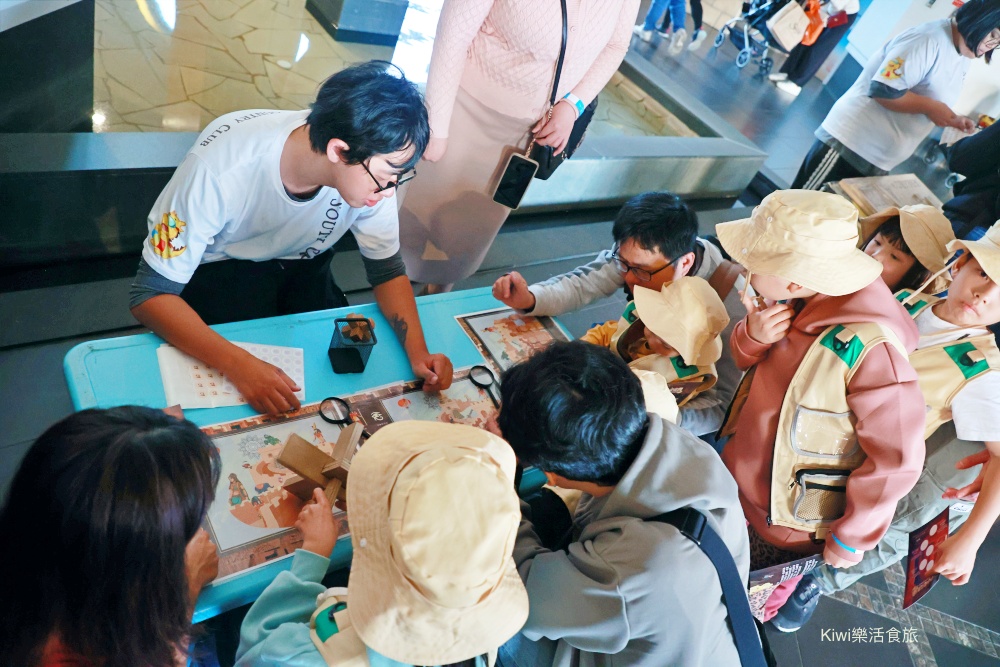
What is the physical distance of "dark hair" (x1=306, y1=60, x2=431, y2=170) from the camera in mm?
1427

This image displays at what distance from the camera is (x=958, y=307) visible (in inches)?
64.8

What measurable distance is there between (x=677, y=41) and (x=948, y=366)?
264 inches

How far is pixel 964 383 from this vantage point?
1.69m

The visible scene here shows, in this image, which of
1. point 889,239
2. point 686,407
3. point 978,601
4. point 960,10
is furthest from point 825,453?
point 960,10

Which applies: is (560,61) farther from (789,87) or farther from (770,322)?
(789,87)

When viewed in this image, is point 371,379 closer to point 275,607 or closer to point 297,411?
point 297,411

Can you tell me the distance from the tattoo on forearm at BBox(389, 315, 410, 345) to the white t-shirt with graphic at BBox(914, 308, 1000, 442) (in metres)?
1.50

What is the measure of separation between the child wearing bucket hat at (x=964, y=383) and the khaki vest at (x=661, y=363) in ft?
1.89

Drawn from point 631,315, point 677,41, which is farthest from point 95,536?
point 677,41

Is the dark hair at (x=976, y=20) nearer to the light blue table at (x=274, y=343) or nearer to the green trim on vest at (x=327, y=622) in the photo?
the light blue table at (x=274, y=343)

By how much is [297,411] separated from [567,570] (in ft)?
2.39

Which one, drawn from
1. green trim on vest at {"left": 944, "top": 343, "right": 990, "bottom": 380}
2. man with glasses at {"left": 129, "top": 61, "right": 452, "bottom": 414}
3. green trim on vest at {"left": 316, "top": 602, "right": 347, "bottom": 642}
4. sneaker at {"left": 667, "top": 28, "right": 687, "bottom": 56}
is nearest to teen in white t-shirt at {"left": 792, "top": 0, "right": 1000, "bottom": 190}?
green trim on vest at {"left": 944, "top": 343, "right": 990, "bottom": 380}

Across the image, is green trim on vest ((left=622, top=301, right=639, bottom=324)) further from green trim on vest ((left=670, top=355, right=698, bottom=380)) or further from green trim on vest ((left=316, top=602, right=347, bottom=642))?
green trim on vest ((left=316, top=602, right=347, bottom=642))

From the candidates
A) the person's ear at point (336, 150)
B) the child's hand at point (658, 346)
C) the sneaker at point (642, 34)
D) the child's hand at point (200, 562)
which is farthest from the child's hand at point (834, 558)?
the sneaker at point (642, 34)
